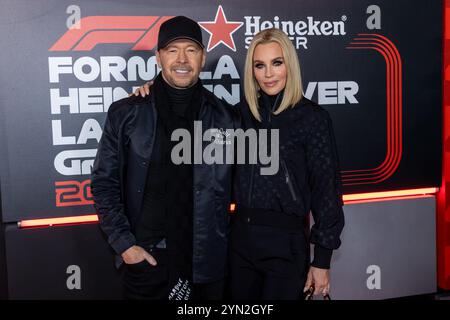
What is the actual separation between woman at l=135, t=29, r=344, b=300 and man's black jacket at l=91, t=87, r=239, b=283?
0.34 ft

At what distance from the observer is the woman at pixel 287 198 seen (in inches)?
81.9

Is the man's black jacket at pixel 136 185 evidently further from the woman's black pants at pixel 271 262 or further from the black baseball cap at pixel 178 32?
the black baseball cap at pixel 178 32

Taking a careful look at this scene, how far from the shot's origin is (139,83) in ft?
9.35

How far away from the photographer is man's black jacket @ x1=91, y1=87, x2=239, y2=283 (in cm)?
212

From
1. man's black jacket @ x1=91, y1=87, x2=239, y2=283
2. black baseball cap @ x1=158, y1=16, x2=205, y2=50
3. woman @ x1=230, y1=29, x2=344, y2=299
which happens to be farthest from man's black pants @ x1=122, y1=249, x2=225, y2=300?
black baseball cap @ x1=158, y1=16, x2=205, y2=50

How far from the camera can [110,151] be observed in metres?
2.14

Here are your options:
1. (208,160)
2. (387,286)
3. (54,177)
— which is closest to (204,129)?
(208,160)


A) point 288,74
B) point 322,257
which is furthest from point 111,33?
point 322,257

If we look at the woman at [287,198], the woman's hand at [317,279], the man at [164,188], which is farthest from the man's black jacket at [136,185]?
the woman's hand at [317,279]

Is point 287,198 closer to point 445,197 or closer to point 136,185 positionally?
point 136,185

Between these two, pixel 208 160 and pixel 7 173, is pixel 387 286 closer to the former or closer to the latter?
pixel 208 160

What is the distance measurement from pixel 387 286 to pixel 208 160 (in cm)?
178

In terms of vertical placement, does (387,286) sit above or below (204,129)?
below

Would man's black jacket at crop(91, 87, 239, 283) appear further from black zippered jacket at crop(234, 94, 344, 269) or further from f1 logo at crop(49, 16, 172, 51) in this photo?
f1 logo at crop(49, 16, 172, 51)
